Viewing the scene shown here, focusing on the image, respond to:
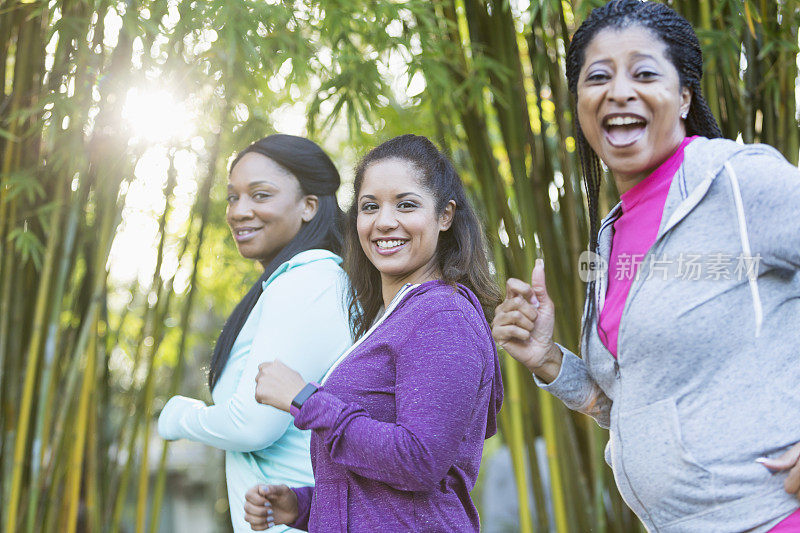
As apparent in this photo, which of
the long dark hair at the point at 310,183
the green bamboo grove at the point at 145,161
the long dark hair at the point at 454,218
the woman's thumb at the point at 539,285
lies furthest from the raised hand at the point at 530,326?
the green bamboo grove at the point at 145,161

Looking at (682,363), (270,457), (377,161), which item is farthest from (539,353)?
(270,457)

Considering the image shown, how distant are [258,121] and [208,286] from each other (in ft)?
6.05

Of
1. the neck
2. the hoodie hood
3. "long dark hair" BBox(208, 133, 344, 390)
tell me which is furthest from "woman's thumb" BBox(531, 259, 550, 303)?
"long dark hair" BBox(208, 133, 344, 390)

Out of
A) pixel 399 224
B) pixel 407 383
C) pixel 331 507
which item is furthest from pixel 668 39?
pixel 331 507

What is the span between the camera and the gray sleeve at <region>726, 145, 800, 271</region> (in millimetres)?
914

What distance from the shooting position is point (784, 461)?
91cm

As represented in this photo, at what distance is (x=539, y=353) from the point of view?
1151 millimetres

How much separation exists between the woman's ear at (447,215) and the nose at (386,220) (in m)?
0.09

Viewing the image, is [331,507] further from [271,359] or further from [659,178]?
[659,178]

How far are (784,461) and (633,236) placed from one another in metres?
0.34

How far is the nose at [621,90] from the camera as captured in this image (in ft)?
3.45

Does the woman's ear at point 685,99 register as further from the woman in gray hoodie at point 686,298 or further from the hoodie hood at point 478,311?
the hoodie hood at point 478,311

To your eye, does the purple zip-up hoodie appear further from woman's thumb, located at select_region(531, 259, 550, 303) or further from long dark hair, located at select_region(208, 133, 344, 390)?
Result: long dark hair, located at select_region(208, 133, 344, 390)

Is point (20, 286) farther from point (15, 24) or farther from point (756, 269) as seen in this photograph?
point (756, 269)
